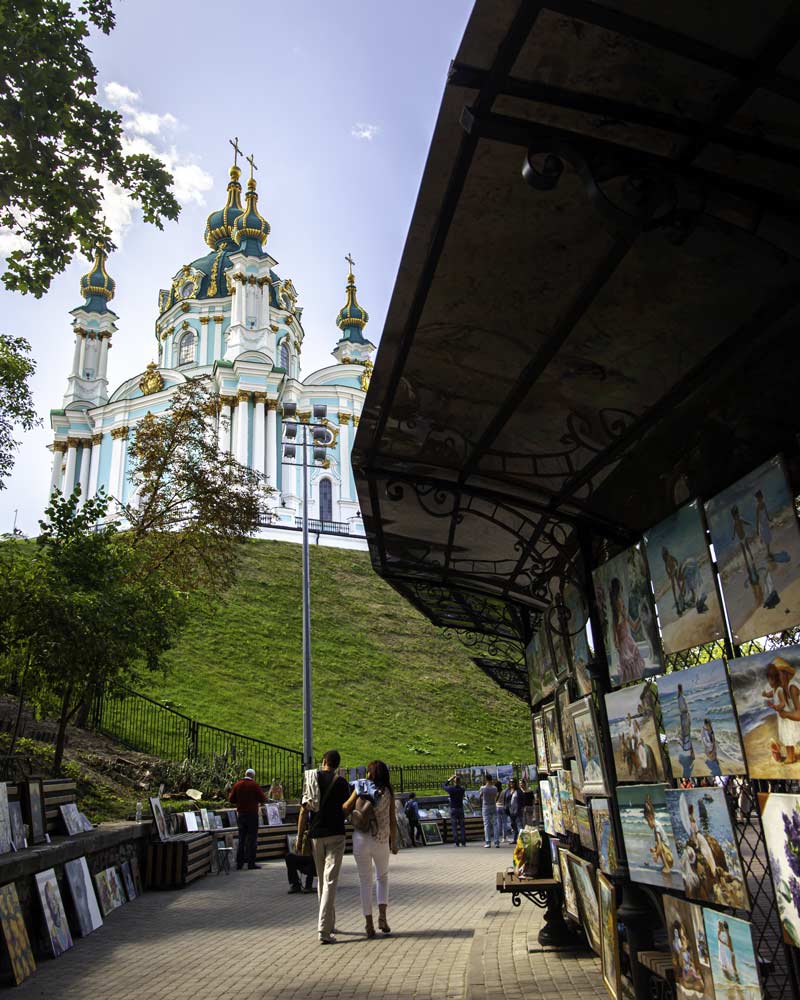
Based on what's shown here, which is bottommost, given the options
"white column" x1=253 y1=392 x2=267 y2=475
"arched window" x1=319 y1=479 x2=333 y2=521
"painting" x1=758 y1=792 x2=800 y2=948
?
"painting" x1=758 y1=792 x2=800 y2=948

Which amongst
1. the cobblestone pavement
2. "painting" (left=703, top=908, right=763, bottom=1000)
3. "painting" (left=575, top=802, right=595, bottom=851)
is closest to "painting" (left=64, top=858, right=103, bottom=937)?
the cobblestone pavement

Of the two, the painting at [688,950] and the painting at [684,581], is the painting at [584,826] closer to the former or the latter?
the painting at [688,950]

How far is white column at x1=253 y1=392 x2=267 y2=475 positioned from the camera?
56.1 metres

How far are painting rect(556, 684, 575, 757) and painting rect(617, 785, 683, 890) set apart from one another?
147cm

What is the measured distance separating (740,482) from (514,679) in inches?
Result: 491

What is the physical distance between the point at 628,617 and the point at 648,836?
1.23 m

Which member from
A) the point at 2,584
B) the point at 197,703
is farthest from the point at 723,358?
the point at 197,703

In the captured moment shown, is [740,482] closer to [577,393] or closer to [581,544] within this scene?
[577,393]

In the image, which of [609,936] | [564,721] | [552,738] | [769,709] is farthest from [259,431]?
[769,709]

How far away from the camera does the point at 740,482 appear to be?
3887 mm

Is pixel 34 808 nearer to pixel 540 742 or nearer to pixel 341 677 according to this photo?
pixel 540 742

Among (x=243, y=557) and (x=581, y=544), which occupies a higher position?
(x=243, y=557)

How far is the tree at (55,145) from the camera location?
8.71 meters

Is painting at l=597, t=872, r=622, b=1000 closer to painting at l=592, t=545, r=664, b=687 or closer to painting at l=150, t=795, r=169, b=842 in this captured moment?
painting at l=592, t=545, r=664, b=687
